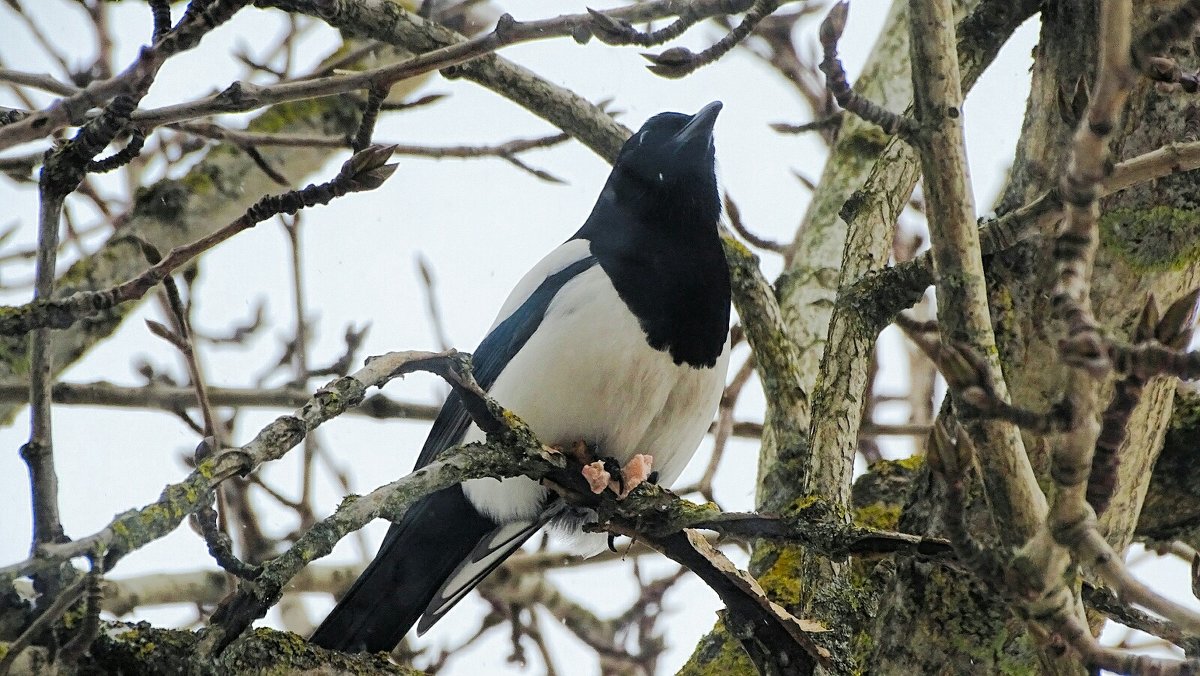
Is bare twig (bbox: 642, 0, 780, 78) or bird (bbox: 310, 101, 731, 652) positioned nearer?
bare twig (bbox: 642, 0, 780, 78)

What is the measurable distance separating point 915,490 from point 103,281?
2786 millimetres

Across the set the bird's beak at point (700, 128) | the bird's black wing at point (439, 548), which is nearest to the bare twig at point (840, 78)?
the bird's black wing at point (439, 548)

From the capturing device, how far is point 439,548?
3383mm

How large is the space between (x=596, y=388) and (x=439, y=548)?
695mm

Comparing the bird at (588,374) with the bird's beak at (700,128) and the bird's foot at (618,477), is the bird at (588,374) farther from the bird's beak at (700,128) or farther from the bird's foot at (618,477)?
the bird's foot at (618,477)

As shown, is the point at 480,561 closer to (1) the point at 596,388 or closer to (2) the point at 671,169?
(1) the point at 596,388

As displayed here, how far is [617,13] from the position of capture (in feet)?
9.05

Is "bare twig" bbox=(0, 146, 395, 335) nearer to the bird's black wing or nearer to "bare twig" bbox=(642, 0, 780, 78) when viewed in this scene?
"bare twig" bbox=(642, 0, 780, 78)

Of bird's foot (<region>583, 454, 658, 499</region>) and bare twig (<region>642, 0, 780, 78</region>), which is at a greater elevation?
bare twig (<region>642, 0, 780, 78</region>)

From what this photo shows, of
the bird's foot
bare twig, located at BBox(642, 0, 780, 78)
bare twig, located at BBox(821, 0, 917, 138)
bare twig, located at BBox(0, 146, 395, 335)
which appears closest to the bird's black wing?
the bird's foot

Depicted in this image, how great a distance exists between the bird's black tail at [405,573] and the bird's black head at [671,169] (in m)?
1.01

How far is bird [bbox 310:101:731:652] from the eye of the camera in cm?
310

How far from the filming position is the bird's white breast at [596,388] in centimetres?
310

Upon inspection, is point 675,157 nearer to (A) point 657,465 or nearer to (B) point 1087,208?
(A) point 657,465
